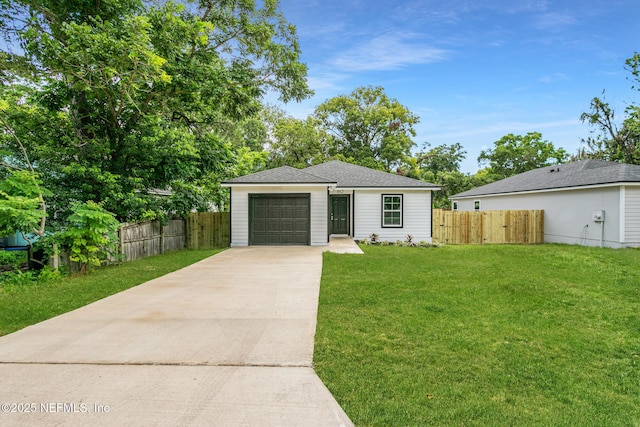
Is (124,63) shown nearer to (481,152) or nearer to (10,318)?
(10,318)

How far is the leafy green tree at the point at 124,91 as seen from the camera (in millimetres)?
9461

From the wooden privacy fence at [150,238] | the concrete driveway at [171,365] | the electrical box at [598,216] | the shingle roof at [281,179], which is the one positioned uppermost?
the shingle roof at [281,179]

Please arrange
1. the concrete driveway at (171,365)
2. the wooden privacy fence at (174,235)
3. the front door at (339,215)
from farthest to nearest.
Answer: the front door at (339,215), the wooden privacy fence at (174,235), the concrete driveway at (171,365)

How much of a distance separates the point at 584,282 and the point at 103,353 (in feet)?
28.7

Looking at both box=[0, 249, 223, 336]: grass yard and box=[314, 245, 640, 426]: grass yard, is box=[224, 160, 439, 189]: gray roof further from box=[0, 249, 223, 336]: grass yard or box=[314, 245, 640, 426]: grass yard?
box=[314, 245, 640, 426]: grass yard

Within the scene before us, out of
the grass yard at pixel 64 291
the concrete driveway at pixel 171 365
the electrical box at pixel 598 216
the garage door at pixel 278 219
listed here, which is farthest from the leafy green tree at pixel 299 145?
the concrete driveway at pixel 171 365

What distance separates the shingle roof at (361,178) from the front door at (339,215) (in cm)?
84

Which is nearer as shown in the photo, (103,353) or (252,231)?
(103,353)

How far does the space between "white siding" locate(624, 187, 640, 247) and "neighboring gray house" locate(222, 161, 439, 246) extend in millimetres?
7082

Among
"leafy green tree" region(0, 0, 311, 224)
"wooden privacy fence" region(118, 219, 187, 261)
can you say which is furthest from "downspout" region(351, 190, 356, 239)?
"wooden privacy fence" region(118, 219, 187, 261)

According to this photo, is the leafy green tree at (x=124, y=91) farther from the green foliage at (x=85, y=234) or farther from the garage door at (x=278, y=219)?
the green foliage at (x=85, y=234)

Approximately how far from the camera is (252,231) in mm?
13859

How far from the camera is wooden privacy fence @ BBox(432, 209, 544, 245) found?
687 inches

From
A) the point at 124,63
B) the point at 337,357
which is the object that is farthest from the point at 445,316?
the point at 124,63
